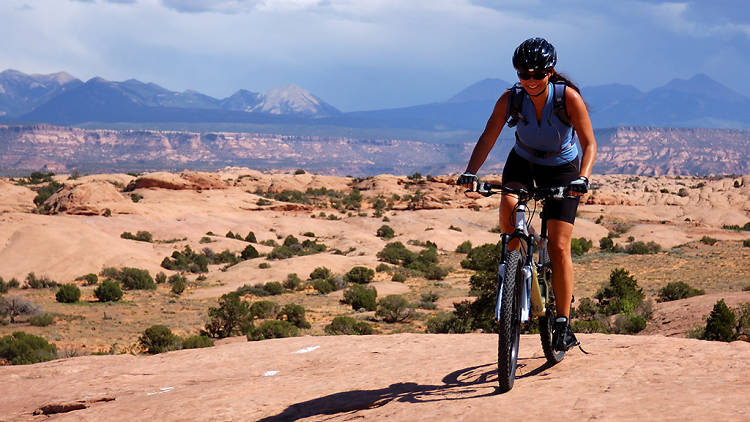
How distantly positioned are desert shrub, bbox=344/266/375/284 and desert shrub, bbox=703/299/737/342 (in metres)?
18.8

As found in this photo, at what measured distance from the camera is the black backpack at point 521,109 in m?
5.46

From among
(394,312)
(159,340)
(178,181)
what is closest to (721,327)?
(394,312)

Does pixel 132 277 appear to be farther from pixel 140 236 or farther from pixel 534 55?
pixel 534 55

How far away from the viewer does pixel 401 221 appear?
51.2 meters

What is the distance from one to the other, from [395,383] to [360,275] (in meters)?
23.7

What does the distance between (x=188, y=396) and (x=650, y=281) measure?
2289 cm

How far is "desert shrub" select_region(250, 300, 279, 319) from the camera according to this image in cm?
2127

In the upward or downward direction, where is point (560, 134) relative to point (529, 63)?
downward

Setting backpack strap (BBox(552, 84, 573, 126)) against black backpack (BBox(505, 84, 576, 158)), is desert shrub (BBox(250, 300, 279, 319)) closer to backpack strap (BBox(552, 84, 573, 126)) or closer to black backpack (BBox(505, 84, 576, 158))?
black backpack (BBox(505, 84, 576, 158))

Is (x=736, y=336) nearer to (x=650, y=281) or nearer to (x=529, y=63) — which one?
(x=529, y=63)

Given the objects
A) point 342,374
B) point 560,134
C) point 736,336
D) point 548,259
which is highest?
point 560,134

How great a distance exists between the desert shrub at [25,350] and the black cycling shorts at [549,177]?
12.8 metres

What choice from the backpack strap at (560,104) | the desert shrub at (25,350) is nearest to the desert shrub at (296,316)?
the desert shrub at (25,350)

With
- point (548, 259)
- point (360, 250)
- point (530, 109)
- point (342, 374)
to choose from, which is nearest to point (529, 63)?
point (530, 109)
